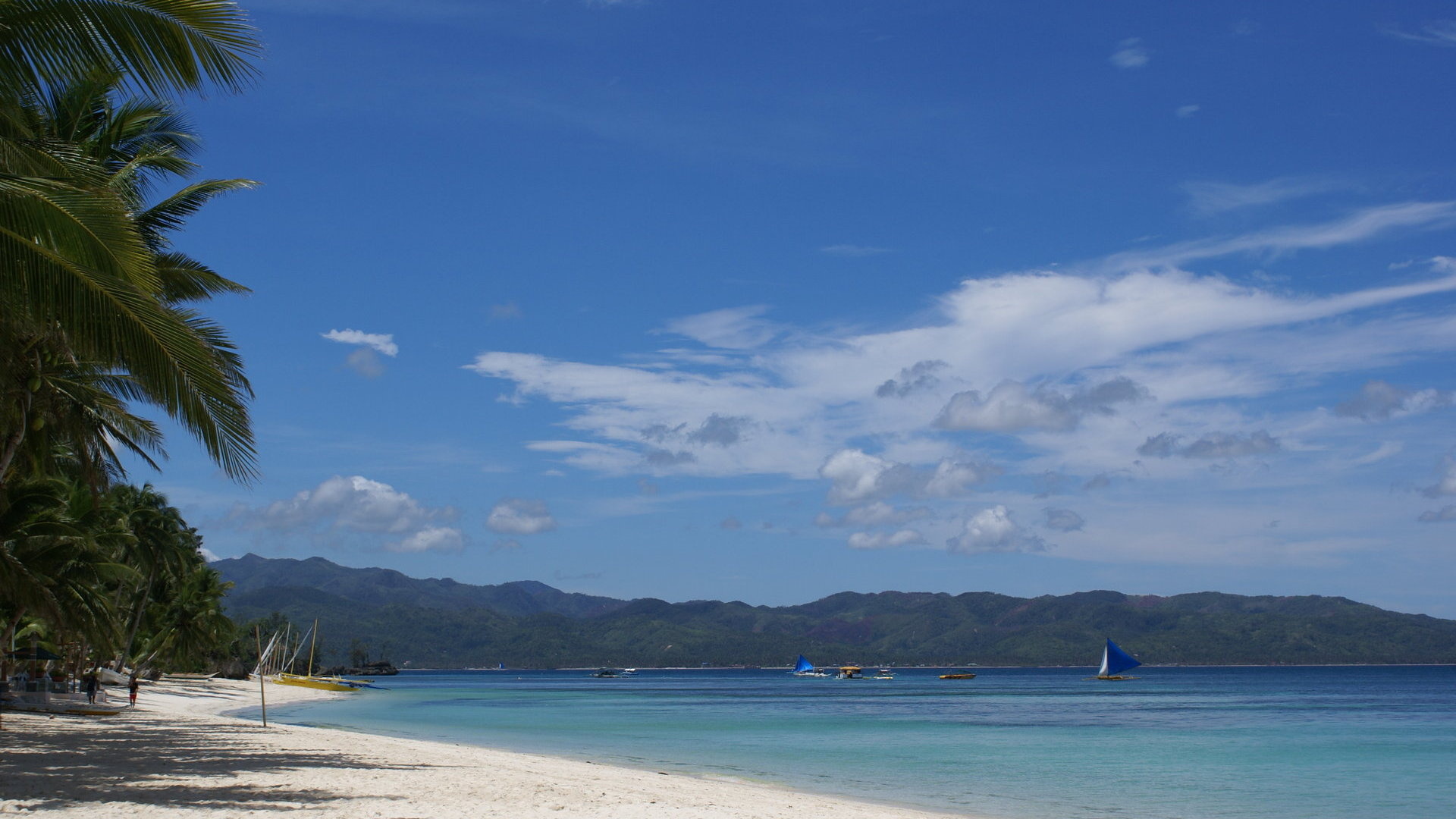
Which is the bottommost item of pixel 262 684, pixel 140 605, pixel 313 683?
pixel 313 683

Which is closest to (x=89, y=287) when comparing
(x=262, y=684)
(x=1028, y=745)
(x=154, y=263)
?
(x=154, y=263)

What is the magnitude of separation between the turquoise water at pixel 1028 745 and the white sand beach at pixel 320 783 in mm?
3716

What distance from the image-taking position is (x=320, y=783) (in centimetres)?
1521

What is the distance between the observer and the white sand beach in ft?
41.9

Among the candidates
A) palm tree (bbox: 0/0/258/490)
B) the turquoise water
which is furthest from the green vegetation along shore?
the turquoise water

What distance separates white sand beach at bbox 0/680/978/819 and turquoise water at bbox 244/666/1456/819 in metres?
3.72

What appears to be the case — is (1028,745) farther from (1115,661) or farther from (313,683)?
(313,683)

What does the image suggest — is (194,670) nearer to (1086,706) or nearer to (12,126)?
(1086,706)

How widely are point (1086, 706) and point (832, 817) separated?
183ft

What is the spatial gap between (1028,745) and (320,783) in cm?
2682

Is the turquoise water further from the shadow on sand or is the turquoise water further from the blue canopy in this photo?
the blue canopy

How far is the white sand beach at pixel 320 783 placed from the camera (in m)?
12.8

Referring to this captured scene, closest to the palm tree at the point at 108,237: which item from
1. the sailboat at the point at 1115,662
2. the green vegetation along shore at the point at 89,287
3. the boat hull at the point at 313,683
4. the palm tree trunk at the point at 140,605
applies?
the green vegetation along shore at the point at 89,287

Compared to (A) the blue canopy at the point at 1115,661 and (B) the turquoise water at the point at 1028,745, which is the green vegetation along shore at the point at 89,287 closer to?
(B) the turquoise water at the point at 1028,745
